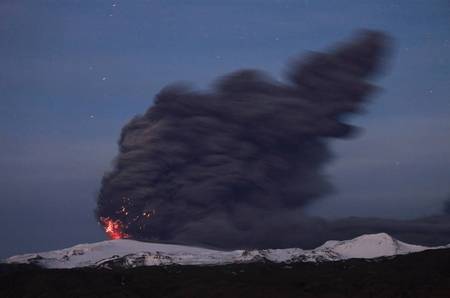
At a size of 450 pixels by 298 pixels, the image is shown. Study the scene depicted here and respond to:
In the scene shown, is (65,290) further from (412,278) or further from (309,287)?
(412,278)

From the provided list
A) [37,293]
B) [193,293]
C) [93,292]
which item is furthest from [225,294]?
[37,293]

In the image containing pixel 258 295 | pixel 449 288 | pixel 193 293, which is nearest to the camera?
pixel 449 288

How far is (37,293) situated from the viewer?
194375mm

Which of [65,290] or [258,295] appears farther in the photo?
[65,290]

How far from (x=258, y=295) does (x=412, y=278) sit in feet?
156

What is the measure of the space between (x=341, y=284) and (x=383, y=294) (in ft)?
77.5

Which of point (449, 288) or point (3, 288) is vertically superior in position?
point (3, 288)

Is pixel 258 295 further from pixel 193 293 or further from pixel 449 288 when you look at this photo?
pixel 449 288

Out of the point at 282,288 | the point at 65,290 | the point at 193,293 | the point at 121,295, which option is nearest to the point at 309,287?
the point at 282,288

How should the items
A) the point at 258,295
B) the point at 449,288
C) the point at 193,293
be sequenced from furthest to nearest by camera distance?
the point at 193,293
the point at 258,295
the point at 449,288

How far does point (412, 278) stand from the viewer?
19775 centimetres

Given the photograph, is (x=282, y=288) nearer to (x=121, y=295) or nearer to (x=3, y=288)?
(x=121, y=295)

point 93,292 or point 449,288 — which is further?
point 93,292

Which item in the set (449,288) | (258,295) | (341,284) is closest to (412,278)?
(341,284)
